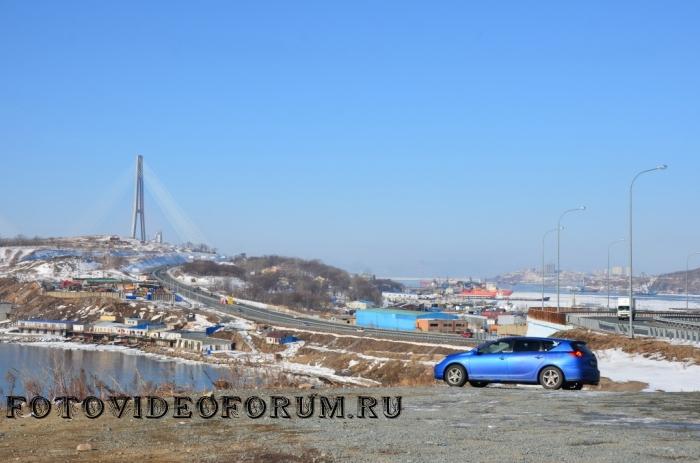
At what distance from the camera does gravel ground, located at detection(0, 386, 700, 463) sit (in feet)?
28.2

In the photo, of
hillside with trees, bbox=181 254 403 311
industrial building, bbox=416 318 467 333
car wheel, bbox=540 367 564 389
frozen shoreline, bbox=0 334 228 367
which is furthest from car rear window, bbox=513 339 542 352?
hillside with trees, bbox=181 254 403 311

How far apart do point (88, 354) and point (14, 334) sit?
87.2ft

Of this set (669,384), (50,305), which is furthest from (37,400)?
(50,305)

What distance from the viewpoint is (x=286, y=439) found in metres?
9.63

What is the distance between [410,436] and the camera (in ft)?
32.2

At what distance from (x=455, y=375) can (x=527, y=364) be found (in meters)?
1.52

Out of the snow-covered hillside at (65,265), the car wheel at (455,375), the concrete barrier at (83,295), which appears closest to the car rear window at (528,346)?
the car wheel at (455,375)

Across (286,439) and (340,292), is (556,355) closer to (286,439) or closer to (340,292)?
(286,439)

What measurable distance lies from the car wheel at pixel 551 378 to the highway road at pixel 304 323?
38481 millimetres

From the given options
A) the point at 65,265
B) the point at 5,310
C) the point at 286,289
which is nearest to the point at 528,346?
the point at 5,310

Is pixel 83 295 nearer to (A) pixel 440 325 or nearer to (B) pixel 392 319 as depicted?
(B) pixel 392 319

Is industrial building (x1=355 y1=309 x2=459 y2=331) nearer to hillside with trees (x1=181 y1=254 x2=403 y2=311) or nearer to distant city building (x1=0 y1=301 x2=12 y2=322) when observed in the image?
hillside with trees (x1=181 y1=254 x2=403 y2=311)

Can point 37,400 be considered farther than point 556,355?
No

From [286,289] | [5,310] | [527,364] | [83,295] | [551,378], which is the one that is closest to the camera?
[551,378]
